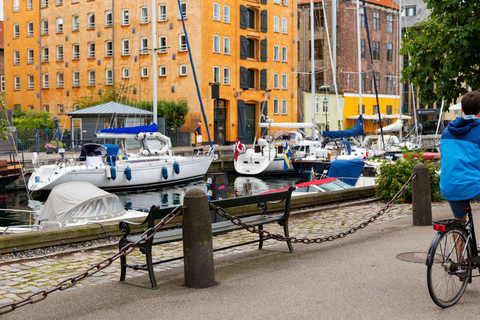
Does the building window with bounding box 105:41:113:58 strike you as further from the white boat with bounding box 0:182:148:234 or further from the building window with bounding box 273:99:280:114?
the white boat with bounding box 0:182:148:234

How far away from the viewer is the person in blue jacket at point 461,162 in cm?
652

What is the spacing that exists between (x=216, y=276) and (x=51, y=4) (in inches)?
2386

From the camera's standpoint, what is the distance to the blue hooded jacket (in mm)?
6516

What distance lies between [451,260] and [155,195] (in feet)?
86.5

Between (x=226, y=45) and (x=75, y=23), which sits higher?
(x=75, y=23)

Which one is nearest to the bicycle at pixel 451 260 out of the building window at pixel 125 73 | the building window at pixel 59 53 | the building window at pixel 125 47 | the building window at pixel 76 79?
the building window at pixel 125 73

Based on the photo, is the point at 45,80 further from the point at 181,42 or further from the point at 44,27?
the point at 181,42

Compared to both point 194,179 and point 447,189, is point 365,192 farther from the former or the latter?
point 194,179

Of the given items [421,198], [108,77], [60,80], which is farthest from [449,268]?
[60,80]

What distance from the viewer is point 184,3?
54812mm

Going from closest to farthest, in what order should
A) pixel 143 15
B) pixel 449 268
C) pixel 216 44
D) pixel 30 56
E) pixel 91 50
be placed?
1. pixel 449 268
2. pixel 216 44
3. pixel 143 15
4. pixel 91 50
5. pixel 30 56

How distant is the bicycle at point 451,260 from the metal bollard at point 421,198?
199 inches

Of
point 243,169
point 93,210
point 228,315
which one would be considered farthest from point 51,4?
point 228,315

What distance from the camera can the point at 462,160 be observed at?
652 cm
